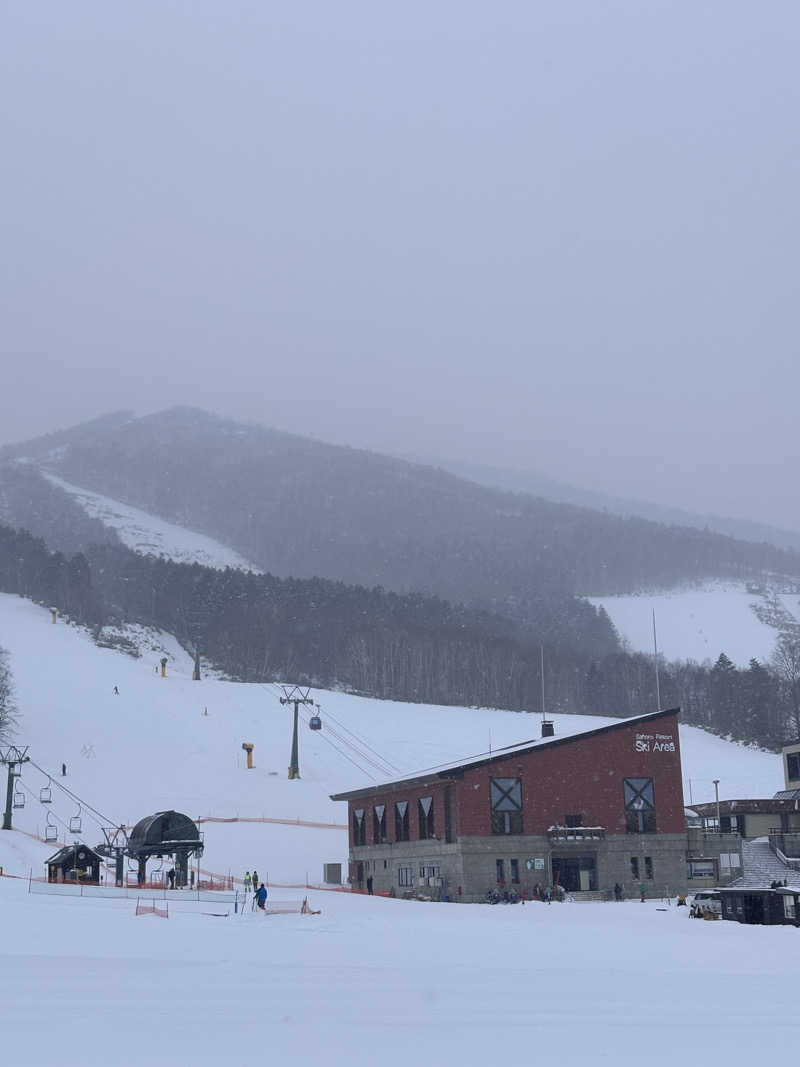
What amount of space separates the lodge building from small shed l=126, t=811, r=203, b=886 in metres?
11.1

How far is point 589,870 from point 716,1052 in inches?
1553

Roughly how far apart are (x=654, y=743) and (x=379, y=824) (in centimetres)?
1523

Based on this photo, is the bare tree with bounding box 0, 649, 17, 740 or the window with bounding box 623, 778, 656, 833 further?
the bare tree with bounding box 0, 649, 17, 740

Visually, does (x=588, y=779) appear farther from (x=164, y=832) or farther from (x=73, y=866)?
(x=73, y=866)

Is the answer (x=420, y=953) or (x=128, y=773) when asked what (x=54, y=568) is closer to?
(x=128, y=773)

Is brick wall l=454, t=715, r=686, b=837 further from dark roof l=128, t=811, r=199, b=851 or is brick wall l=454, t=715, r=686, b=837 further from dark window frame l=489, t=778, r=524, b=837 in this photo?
dark roof l=128, t=811, r=199, b=851

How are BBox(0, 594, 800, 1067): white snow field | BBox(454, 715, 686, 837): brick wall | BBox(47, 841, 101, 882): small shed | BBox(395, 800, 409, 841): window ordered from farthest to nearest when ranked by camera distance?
BBox(395, 800, 409, 841): window → BBox(454, 715, 686, 837): brick wall → BBox(47, 841, 101, 882): small shed → BBox(0, 594, 800, 1067): white snow field

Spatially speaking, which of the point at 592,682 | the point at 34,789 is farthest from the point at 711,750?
the point at 34,789

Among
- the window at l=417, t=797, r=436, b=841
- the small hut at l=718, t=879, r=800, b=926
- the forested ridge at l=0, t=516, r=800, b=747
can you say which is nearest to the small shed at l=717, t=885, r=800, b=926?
the small hut at l=718, t=879, r=800, b=926

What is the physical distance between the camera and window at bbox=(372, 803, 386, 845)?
62.5 metres

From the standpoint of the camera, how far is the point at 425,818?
57.8 meters

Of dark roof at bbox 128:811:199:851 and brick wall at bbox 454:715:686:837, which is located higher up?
brick wall at bbox 454:715:686:837

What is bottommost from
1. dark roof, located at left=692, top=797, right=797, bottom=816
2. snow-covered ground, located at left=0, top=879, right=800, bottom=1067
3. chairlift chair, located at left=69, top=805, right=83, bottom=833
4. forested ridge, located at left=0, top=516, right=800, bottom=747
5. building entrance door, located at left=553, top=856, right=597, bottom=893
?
snow-covered ground, located at left=0, top=879, right=800, bottom=1067

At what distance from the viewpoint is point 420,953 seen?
3012 cm
